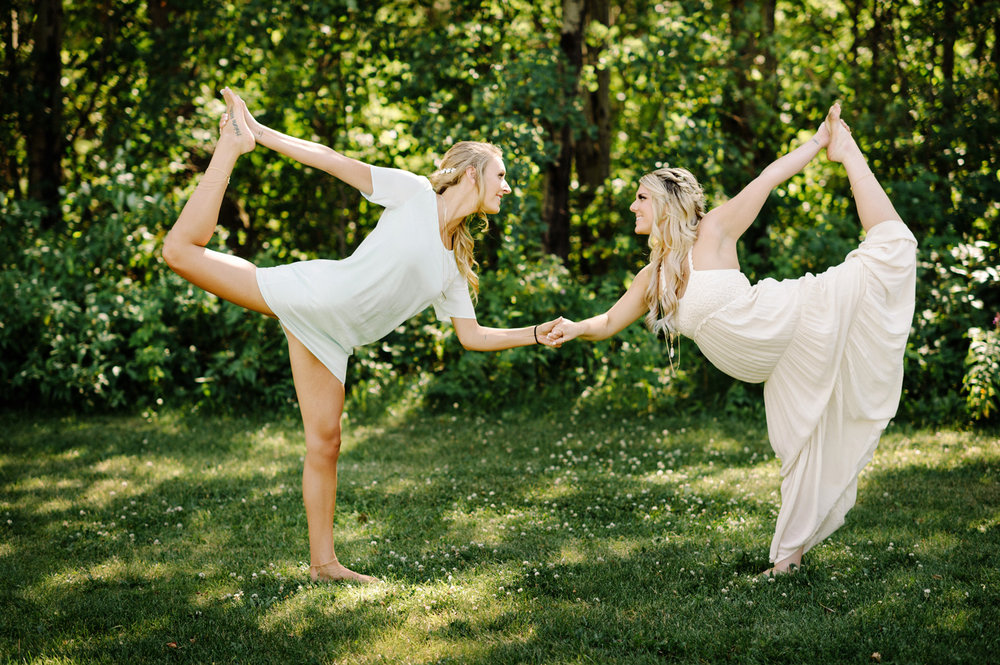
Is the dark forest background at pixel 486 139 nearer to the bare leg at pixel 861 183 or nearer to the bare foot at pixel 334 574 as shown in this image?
the bare leg at pixel 861 183

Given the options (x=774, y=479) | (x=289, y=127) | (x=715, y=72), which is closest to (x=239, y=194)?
(x=289, y=127)

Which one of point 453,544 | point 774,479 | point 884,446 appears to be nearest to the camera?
point 453,544

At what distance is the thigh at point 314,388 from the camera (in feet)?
13.8

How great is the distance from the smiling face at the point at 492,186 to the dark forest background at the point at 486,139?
12.6ft

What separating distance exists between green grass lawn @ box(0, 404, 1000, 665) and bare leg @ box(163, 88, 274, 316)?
1476mm

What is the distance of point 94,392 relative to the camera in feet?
27.5

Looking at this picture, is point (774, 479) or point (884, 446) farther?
point (884, 446)

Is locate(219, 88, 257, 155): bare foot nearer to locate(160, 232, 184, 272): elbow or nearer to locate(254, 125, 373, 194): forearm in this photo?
locate(254, 125, 373, 194): forearm

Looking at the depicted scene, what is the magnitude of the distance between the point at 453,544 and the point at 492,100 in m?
5.08

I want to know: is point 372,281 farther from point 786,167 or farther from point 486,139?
point 486,139

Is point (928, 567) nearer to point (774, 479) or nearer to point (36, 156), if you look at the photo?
point (774, 479)

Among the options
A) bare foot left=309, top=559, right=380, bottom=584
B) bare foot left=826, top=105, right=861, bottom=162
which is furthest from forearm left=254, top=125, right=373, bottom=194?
bare foot left=826, top=105, right=861, bottom=162

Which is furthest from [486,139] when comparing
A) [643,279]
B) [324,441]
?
[324,441]

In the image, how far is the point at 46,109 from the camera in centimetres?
1014
